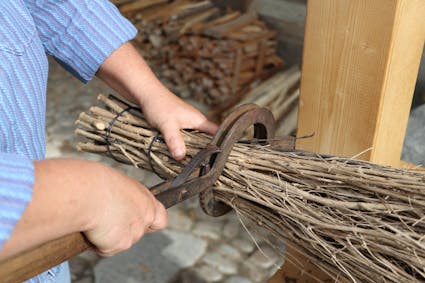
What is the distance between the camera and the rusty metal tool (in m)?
0.89

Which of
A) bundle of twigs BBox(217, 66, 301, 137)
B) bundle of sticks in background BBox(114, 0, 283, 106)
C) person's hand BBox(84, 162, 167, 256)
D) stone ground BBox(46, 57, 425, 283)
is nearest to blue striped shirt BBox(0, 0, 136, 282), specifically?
person's hand BBox(84, 162, 167, 256)

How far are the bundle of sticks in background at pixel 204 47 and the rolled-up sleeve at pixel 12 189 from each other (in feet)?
9.68

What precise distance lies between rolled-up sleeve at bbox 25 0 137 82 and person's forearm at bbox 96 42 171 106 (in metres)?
0.02

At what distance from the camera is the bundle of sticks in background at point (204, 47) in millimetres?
3709

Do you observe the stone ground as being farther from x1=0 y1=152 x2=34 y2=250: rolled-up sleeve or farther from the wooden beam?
x1=0 y1=152 x2=34 y2=250: rolled-up sleeve

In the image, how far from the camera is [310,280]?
5.22ft

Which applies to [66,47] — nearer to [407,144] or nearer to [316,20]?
[316,20]

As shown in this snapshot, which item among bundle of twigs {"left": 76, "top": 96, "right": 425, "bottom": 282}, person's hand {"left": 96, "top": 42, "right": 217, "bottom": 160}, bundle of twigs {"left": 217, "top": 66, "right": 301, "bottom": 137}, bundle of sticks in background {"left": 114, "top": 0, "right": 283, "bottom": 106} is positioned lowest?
bundle of twigs {"left": 217, "top": 66, "right": 301, "bottom": 137}

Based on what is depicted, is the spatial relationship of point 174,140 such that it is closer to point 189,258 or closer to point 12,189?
point 12,189

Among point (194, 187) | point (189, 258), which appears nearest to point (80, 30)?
point (194, 187)

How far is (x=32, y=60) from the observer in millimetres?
1121

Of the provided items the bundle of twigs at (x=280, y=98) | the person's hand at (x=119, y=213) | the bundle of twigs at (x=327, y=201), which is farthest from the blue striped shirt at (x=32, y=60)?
the bundle of twigs at (x=280, y=98)

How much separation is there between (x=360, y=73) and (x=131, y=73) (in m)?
0.58

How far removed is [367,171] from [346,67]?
0.90 feet
